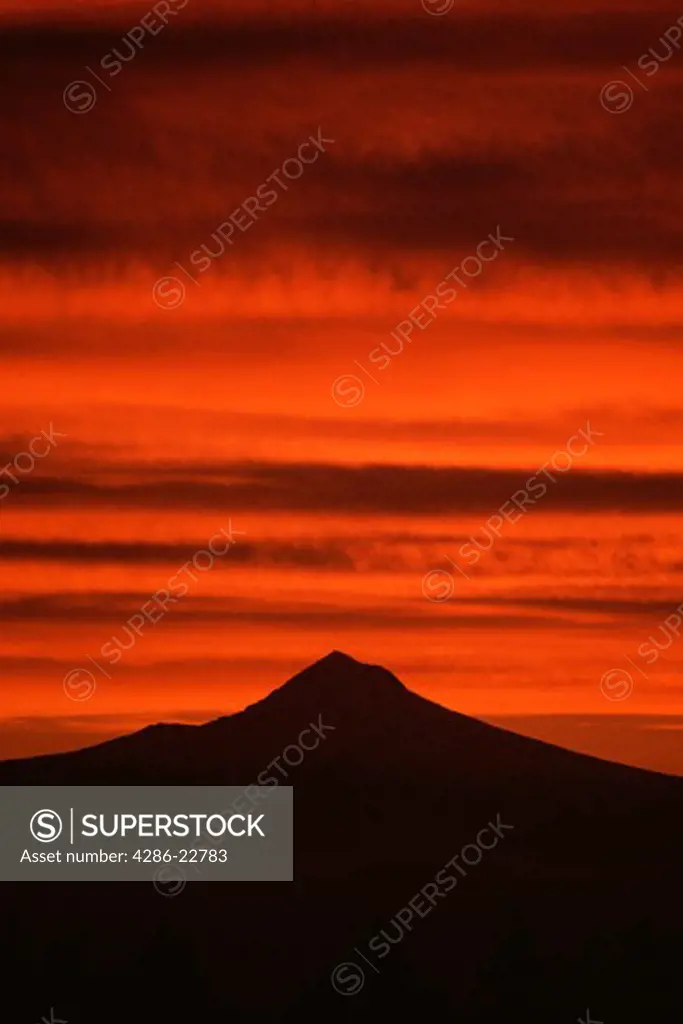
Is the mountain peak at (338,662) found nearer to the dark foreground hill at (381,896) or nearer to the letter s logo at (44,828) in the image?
the dark foreground hill at (381,896)

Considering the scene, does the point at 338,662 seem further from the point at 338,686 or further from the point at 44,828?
the point at 44,828

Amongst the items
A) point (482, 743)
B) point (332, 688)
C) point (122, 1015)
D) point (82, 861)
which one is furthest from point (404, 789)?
point (122, 1015)

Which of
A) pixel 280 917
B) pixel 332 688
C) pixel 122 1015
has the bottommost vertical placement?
pixel 122 1015

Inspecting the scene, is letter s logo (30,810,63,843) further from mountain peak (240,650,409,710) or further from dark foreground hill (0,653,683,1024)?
mountain peak (240,650,409,710)

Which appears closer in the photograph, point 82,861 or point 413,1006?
point 413,1006

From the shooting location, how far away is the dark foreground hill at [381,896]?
32719mm

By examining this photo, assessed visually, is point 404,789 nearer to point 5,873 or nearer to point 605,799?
point 605,799

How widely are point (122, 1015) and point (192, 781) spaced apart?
35880 millimetres

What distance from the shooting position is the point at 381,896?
52.2 meters

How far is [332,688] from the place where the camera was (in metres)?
79.6

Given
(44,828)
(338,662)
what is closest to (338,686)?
(338,662)

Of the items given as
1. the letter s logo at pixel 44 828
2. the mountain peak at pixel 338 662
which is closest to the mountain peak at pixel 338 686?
the mountain peak at pixel 338 662

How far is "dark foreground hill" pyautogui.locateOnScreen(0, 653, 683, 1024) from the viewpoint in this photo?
3272 centimetres

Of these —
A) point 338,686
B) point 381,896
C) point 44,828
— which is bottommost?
point 44,828
